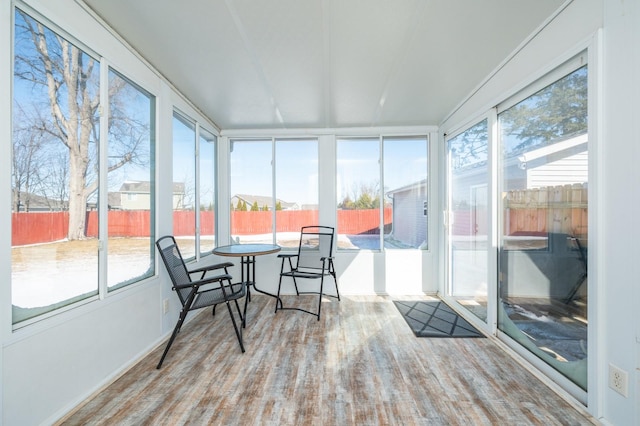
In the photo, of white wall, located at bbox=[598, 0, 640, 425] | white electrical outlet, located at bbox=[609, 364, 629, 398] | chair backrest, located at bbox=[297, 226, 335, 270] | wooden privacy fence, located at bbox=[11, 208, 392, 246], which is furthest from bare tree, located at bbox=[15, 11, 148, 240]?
white electrical outlet, located at bbox=[609, 364, 629, 398]

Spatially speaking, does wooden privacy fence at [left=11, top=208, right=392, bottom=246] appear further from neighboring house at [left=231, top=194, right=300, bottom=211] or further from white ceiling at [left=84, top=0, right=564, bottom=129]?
white ceiling at [left=84, top=0, right=564, bottom=129]

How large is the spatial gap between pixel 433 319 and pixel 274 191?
2.95m

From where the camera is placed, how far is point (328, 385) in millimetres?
2020

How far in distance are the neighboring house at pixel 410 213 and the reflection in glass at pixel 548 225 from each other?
67.3 inches

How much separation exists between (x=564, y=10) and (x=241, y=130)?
391 centimetres

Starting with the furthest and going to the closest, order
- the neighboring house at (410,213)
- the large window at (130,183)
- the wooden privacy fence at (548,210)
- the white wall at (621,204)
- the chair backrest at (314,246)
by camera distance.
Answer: the neighboring house at (410,213), the chair backrest at (314,246), the large window at (130,183), the wooden privacy fence at (548,210), the white wall at (621,204)

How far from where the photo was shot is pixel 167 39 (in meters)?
2.16

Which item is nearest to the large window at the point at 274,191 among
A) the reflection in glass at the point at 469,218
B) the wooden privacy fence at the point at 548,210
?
the reflection in glass at the point at 469,218

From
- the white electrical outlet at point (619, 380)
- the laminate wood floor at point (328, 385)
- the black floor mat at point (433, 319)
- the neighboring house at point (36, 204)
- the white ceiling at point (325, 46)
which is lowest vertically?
the laminate wood floor at point (328, 385)

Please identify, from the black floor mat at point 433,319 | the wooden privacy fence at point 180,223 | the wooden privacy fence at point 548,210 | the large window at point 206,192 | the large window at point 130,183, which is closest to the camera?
the wooden privacy fence at point 180,223

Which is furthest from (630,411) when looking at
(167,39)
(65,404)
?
(167,39)

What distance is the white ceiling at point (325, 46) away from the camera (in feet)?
6.04

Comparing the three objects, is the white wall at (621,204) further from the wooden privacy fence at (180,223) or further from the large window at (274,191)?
the large window at (274,191)

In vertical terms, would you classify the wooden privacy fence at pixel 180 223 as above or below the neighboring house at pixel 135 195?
below
